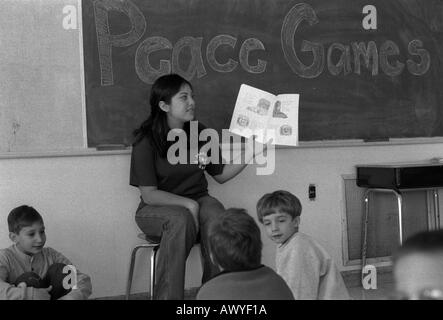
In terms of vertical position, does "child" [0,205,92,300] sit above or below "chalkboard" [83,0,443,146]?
below

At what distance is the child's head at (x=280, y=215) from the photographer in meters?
2.49

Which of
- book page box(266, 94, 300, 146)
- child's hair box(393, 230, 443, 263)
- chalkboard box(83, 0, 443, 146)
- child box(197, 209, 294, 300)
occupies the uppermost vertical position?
chalkboard box(83, 0, 443, 146)

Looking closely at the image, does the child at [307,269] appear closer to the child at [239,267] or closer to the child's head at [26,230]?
the child at [239,267]

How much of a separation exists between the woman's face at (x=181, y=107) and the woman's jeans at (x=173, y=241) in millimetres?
478

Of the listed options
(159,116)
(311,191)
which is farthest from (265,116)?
(311,191)

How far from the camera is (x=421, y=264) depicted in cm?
101

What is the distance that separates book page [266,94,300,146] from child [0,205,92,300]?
1.24m

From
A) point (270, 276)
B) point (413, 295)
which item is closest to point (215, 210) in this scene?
point (270, 276)

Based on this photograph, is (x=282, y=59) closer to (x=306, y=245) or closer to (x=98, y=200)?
(x=98, y=200)

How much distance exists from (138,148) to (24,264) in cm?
76

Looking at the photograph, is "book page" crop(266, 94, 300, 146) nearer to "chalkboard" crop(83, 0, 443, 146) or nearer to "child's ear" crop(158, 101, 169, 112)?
"chalkboard" crop(83, 0, 443, 146)

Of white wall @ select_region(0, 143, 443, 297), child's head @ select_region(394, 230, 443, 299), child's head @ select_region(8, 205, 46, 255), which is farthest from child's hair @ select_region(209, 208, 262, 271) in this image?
white wall @ select_region(0, 143, 443, 297)

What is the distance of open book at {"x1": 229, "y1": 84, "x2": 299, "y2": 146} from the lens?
335cm

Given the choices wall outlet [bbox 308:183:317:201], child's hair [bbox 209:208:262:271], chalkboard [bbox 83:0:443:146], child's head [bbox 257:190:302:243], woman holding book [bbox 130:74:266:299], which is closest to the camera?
child's hair [bbox 209:208:262:271]
